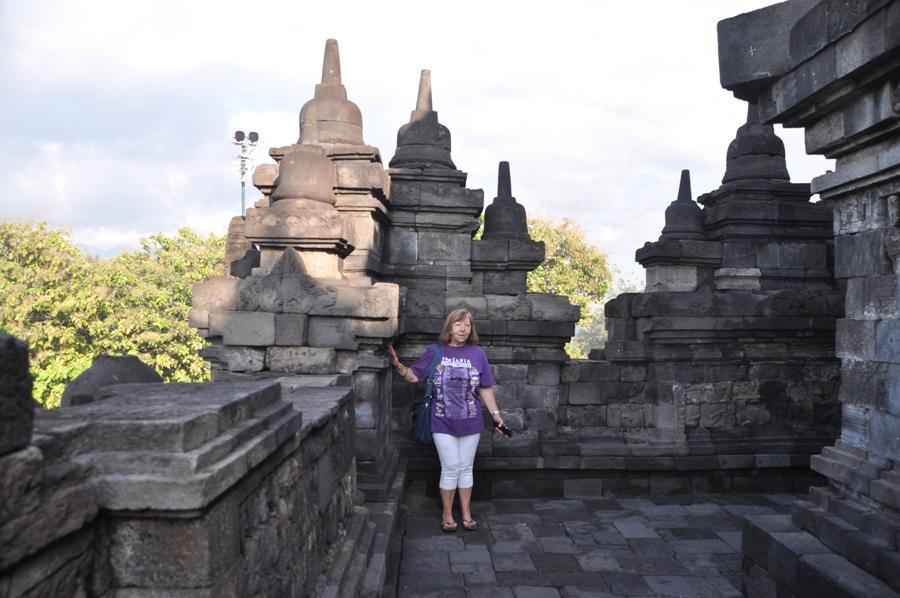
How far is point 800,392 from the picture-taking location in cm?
671

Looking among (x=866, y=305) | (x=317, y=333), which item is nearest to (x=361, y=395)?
(x=317, y=333)

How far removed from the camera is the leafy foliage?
16719 millimetres

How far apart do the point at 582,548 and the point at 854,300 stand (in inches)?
100

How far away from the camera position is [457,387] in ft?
16.2

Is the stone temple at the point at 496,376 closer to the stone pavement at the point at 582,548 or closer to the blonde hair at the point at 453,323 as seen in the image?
the stone pavement at the point at 582,548

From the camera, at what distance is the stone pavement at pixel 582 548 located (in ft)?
13.7

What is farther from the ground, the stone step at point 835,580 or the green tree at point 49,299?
the green tree at point 49,299

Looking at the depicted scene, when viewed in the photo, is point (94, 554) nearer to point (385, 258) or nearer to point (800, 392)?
point (385, 258)

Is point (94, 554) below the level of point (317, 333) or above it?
below

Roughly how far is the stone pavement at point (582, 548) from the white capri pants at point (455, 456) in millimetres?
446

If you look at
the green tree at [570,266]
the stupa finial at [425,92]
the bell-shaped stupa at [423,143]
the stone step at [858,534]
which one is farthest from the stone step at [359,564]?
the green tree at [570,266]

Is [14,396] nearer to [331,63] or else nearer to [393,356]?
[393,356]

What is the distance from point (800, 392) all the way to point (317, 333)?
5005 mm

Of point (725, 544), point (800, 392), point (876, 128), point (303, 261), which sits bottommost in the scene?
point (725, 544)
